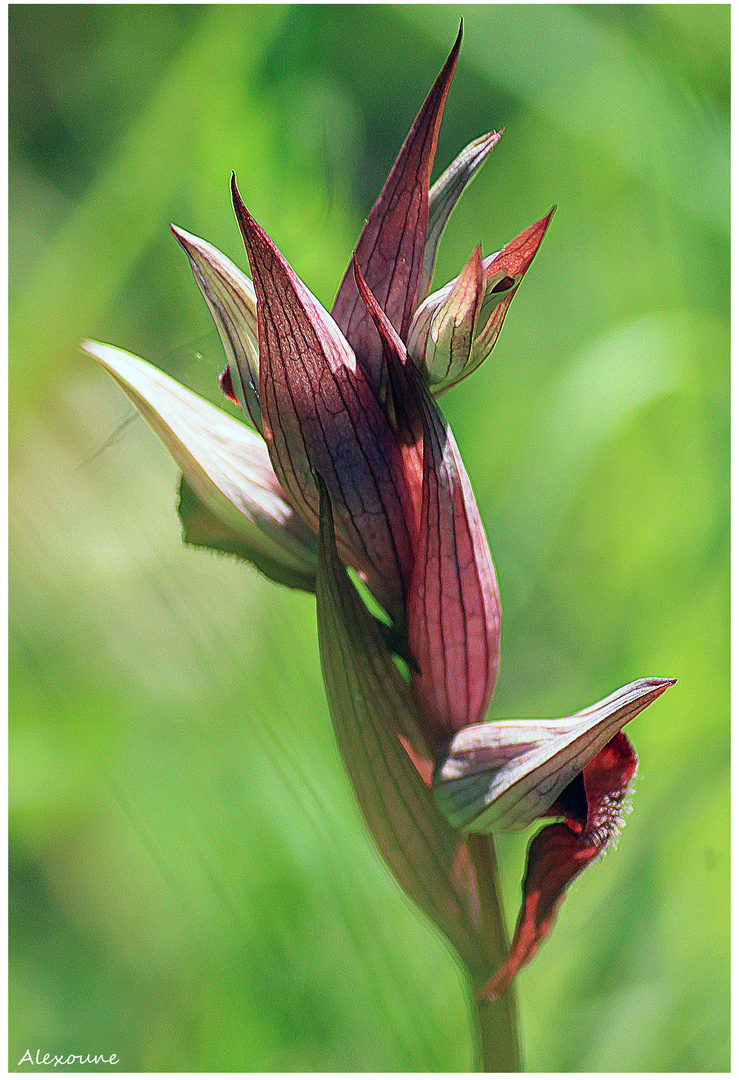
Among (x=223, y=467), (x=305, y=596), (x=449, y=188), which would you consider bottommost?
(x=305, y=596)

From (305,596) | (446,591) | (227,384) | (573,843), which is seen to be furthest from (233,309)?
(305,596)

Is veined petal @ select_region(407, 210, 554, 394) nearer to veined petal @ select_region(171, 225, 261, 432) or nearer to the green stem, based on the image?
veined petal @ select_region(171, 225, 261, 432)

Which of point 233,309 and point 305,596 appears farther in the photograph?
point 305,596

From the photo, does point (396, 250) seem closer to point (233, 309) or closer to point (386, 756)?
point (233, 309)

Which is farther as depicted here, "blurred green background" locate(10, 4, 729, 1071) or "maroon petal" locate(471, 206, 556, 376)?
"blurred green background" locate(10, 4, 729, 1071)

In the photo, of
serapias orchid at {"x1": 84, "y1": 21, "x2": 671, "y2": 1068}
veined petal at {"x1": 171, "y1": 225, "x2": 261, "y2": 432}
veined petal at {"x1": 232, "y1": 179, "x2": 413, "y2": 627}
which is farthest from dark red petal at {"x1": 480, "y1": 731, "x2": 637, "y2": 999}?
veined petal at {"x1": 171, "y1": 225, "x2": 261, "y2": 432}

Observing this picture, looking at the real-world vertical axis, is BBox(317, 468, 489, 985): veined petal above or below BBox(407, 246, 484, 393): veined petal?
below

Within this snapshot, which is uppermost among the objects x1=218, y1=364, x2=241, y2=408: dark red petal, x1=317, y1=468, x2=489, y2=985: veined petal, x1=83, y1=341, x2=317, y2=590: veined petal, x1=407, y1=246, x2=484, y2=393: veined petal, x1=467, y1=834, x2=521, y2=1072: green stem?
x1=407, y1=246, x2=484, y2=393: veined petal
